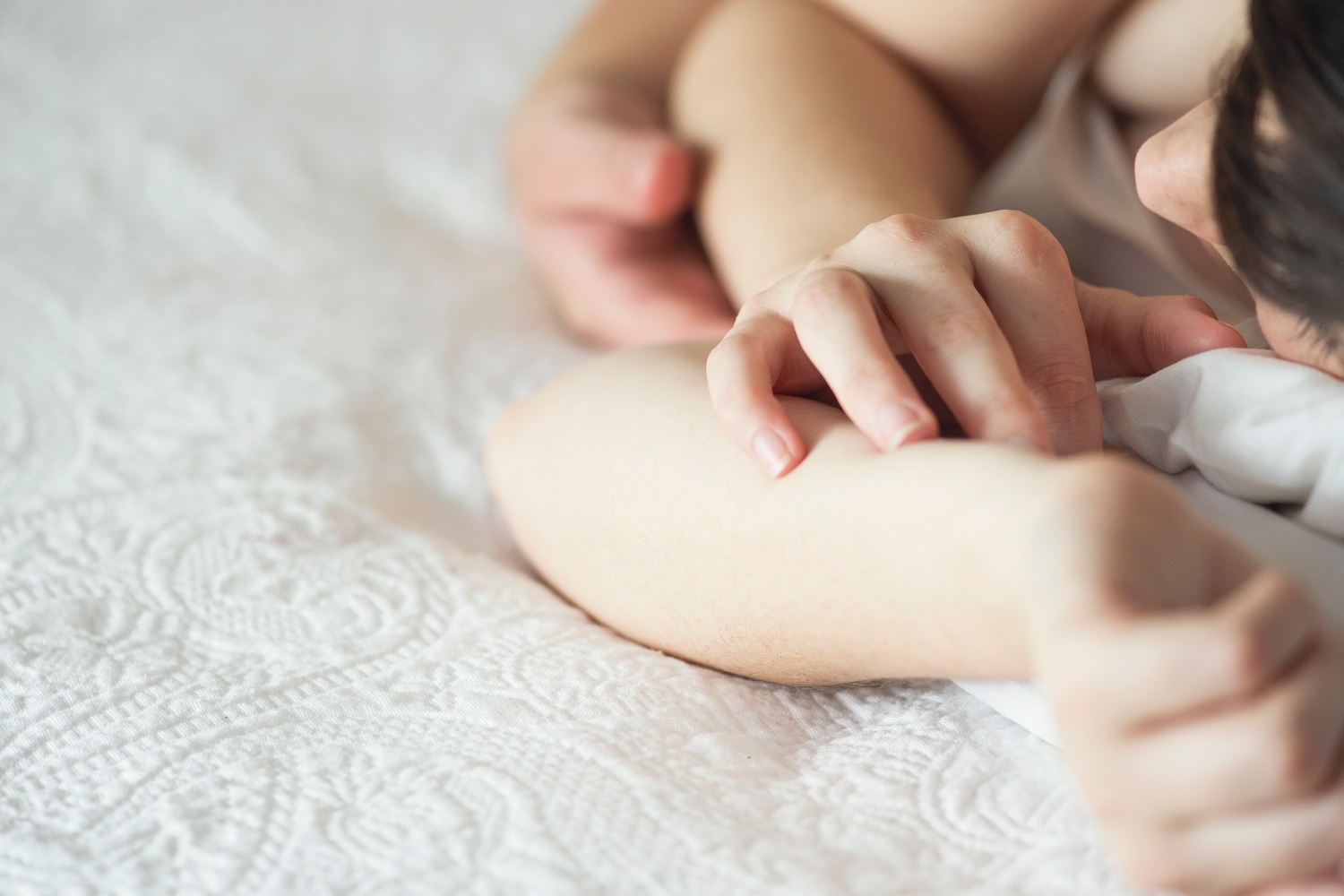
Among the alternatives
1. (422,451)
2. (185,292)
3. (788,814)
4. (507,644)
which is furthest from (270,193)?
(788,814)

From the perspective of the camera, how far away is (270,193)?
0.87m

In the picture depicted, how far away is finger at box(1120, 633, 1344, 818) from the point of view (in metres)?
0.24

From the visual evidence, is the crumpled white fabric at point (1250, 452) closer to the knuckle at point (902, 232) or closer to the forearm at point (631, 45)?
the knuckle at point (902, 232)

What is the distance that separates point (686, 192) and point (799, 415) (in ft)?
1.12

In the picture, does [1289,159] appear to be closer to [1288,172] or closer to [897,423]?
[1288,172]

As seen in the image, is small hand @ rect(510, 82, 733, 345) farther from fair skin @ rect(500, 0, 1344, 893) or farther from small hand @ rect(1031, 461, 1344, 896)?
small hand @ rect(1031, 461, 1344, 896)

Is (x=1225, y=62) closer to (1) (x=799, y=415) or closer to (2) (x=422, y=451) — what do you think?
(1) (x=799, y=415)

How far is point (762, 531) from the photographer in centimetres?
37

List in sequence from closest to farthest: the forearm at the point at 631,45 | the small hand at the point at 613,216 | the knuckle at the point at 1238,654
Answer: the knuckle at the point at 1238,654
the small hand at the point at 613,216
the forearm at the point at 631,45

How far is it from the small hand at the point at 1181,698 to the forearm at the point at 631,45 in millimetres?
624

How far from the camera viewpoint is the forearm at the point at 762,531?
0.30m

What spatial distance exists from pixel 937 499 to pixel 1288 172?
140mm

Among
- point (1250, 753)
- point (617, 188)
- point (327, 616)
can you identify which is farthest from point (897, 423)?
point (617, 188)

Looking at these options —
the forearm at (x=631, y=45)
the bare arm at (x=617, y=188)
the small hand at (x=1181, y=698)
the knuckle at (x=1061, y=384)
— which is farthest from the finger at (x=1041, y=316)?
the forearm at (x=631, y=45)
